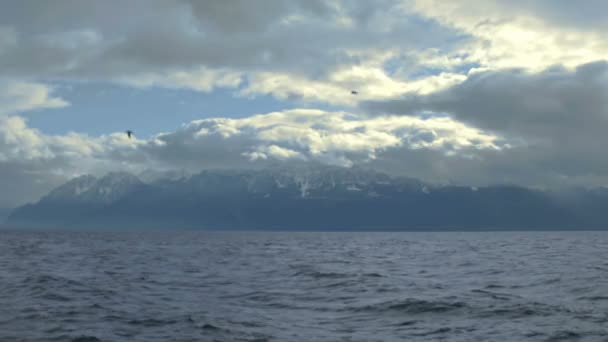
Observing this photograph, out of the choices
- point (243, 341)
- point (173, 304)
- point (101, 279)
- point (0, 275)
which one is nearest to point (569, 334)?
point (243, 341)

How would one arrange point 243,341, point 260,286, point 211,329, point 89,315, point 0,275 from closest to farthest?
point 243,341 → point 211,329 → point 89,315 → point 260,286 → point 0,275

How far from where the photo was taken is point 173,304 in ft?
107

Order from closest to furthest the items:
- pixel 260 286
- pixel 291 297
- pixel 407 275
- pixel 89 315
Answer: pixel 89 315, pixel 291 297, pixel 260 286, pixel 407 275

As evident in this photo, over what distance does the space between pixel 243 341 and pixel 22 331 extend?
1072 cm

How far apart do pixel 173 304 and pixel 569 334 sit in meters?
22.3

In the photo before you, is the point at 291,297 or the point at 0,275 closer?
the point at 291,297

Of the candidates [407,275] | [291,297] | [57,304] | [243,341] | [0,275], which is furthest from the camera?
[407,275]

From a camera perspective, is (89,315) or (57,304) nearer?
(89,315)

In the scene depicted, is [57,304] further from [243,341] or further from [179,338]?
[243,341]

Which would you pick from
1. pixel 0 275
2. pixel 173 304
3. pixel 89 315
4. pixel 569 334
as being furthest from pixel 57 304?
pixel 569 334

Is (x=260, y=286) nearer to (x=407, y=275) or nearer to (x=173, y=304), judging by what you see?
(x=173, y=304)

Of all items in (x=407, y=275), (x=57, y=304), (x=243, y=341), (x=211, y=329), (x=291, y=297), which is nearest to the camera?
(x=243, y=341)

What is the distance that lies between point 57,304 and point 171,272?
21.8 meters

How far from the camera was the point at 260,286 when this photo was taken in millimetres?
42969
